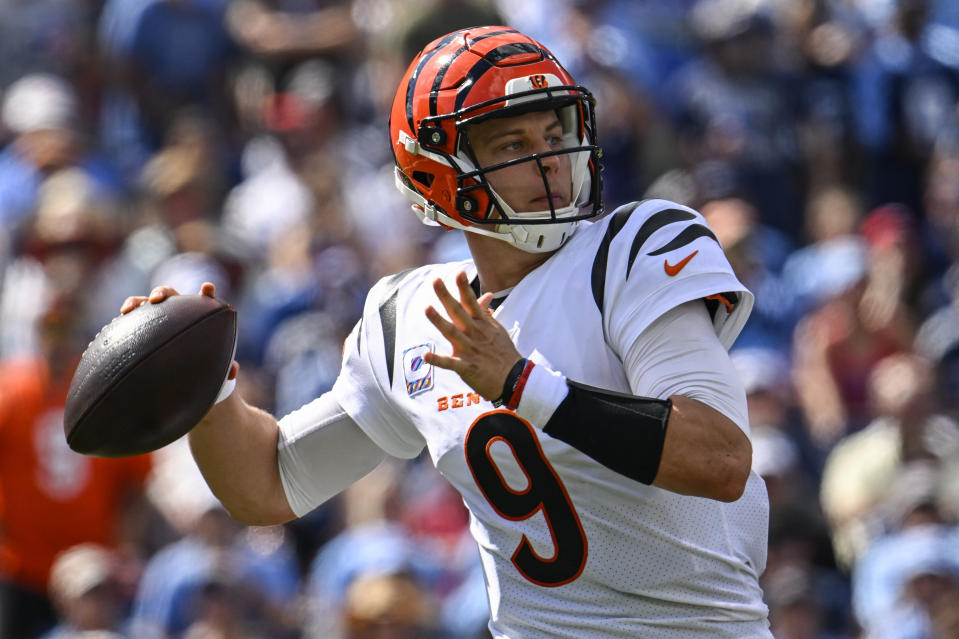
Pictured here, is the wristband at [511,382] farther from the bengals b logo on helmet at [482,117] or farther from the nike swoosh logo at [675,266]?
the bengals b logo on helmet at [482,117]

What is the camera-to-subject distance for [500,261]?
3.51 m

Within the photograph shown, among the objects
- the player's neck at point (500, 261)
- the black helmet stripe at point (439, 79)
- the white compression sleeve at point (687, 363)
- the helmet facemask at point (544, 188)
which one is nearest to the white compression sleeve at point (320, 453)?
the player's neck at point (500, 261)

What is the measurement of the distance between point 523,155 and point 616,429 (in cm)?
80

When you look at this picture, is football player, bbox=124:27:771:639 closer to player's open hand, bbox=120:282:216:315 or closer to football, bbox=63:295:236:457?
player's open hand, bbox=120:282:216:315

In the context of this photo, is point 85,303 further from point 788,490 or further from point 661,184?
point 788,490

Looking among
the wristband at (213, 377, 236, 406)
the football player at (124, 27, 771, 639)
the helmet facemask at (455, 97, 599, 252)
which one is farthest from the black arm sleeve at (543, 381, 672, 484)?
the wristband at (213, 377, 236, 406)

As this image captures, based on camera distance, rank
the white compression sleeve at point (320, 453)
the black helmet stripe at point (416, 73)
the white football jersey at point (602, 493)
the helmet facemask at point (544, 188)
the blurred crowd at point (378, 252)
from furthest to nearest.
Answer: the blurred crowd at point (378, 252) → the white compression sleeve at point (320, 453) → the black helmet stripe at point (416, 73) → the helmet facemask at point (544, 188) → the white football jersey at point (602, 493)

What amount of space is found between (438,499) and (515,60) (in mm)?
3331

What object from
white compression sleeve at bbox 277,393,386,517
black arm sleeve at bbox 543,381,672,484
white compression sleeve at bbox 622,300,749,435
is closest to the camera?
black arm sleeve at bbox 543,381,672,484

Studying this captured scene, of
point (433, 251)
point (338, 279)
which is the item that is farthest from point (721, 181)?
point (338, 279)

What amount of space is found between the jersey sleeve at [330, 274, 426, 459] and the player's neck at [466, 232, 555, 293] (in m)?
0.24

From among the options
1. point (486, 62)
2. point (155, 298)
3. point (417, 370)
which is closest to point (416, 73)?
point (486, 62)

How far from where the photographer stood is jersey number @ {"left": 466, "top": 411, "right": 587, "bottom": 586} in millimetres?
3197

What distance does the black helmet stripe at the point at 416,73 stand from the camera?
3539 millimetres
